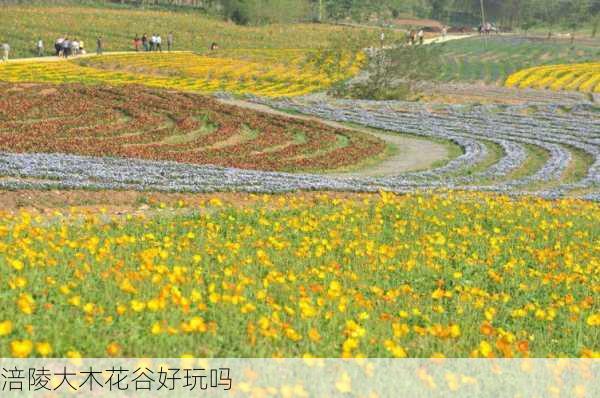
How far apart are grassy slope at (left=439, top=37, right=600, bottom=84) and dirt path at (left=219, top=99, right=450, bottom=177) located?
3811 centimetres

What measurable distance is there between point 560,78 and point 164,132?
2057 inches

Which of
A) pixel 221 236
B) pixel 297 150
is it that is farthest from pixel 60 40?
pixel 221 236

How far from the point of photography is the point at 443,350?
916 centimetres

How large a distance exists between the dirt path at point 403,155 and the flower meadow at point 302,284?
10669 mm

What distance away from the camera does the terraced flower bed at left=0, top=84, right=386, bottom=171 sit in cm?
2884

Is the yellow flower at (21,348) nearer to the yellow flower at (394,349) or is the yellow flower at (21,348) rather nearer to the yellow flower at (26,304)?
the yellow flower at (26,304)

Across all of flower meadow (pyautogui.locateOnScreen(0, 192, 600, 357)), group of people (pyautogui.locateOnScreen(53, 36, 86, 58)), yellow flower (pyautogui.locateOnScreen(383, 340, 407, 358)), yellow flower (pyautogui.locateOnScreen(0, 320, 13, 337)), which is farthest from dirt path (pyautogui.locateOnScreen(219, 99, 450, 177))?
group of people (pyautogui.locateOnScreen(53, 36, 86, 58))

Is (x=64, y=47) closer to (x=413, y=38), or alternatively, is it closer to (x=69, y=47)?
(x=69, y=47)

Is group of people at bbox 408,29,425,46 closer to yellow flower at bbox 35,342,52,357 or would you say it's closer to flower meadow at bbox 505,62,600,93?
flower meadow at bbox 505,62,600,93

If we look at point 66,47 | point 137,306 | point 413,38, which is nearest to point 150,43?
point 66,47

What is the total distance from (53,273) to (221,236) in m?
4.74

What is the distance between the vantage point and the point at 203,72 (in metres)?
63.4

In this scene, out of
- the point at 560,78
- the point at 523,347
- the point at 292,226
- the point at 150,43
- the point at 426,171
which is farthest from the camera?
the point at 150,43

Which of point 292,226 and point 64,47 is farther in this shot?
point 64,47
